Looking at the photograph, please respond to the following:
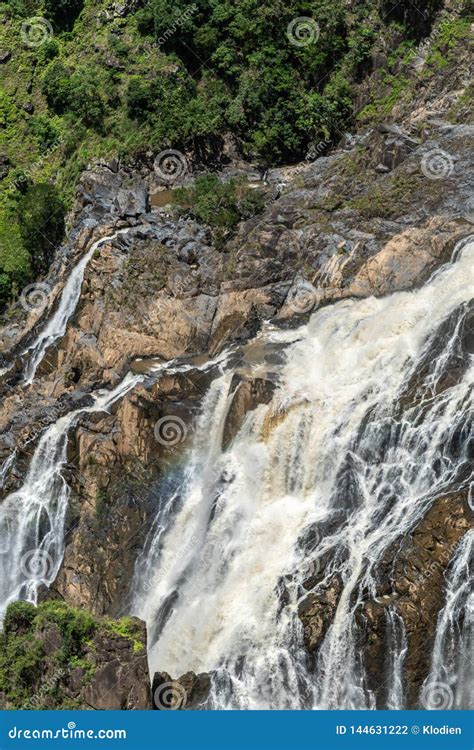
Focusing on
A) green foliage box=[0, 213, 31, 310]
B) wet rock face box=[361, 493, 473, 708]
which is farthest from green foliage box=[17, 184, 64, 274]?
wet rock face box=[361, 493, 473, 708]

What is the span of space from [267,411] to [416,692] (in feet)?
41.4

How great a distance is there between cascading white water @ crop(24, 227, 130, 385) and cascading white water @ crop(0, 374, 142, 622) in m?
6.52

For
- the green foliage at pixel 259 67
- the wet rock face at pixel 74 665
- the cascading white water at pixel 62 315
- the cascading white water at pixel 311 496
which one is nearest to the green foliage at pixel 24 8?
the green foliage at pixel 259 67

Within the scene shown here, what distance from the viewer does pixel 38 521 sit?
43.2 meters

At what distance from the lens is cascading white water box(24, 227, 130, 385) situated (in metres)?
50.7

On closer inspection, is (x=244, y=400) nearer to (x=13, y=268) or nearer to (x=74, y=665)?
(x=74, y=665)

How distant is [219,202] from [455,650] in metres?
27.9

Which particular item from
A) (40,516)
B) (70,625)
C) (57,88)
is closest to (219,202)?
(40,516)

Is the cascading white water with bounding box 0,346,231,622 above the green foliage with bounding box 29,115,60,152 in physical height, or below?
below

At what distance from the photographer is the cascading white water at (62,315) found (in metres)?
50.7

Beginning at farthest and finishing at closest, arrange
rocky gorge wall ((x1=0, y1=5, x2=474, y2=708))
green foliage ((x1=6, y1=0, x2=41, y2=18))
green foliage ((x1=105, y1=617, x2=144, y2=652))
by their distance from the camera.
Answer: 1. green foliage ((x1=6, y1=0, x2=41, y2=18))
2. rocky gorge wall ((x1=0, y1=5, x2=474, y2=708))
3. green foliage ((x1=105, y1=617, x2=144, y2=652))

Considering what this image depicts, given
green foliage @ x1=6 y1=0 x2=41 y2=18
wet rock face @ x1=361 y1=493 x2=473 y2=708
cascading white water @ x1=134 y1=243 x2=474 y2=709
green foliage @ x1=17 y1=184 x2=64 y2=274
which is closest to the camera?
wet rock face @ x1=361 y1=493 x2=473 y2=708

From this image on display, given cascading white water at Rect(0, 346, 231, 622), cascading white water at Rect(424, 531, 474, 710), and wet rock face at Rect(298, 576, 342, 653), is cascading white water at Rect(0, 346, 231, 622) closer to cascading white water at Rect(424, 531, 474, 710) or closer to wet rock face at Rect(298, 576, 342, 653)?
wet rock face at Rect(298, 576, 342, 653)

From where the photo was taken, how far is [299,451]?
39.8 meters
